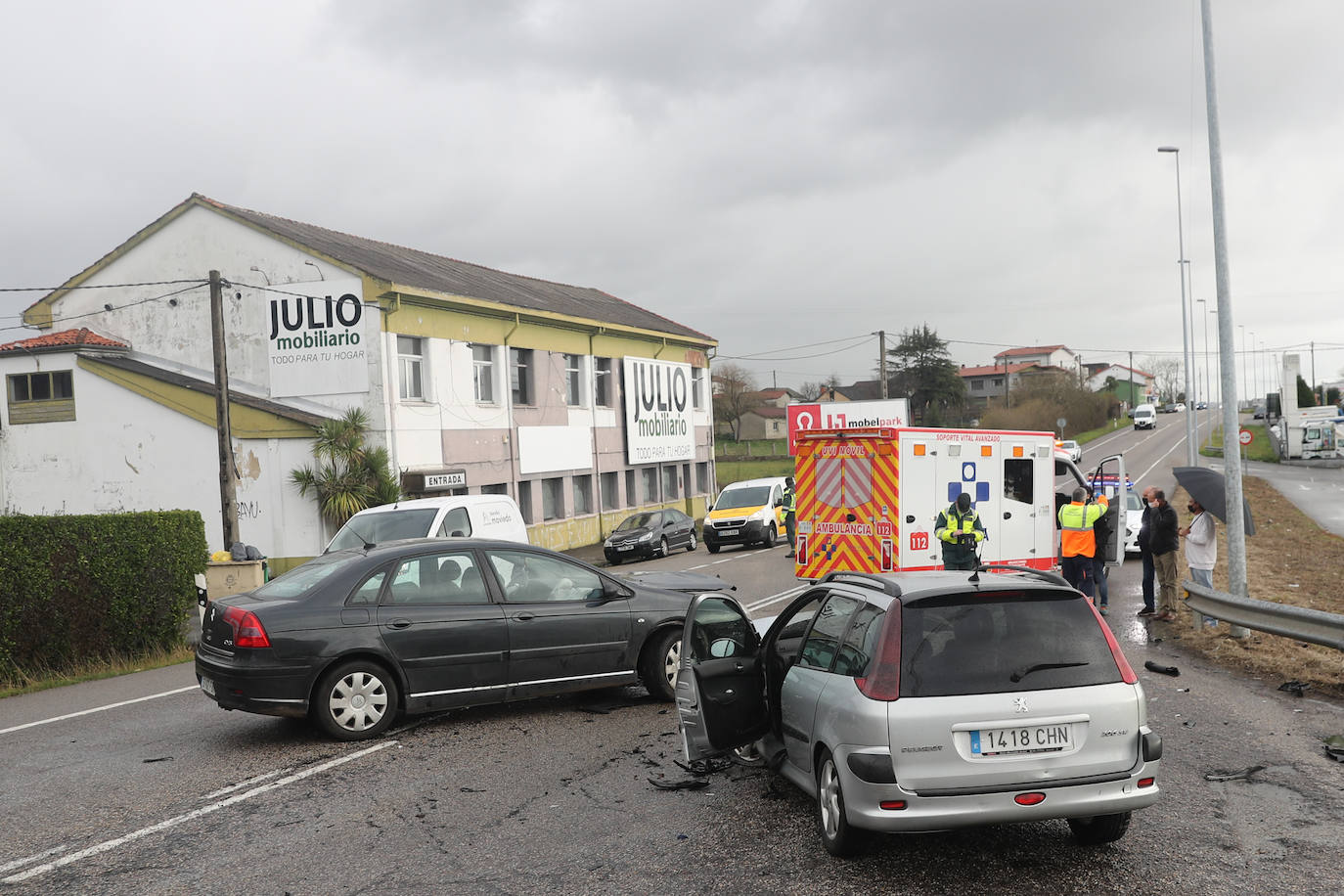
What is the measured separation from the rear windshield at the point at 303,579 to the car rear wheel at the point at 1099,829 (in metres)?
5.50

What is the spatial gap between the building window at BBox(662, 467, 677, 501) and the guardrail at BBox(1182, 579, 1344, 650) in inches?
1192

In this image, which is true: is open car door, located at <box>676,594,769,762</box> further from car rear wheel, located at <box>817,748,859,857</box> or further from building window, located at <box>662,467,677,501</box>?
building window, located at <box>662,467,677,501</box>

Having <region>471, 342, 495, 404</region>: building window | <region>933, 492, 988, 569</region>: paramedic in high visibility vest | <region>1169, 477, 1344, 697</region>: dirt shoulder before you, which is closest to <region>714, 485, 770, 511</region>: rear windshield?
<region>471, 342, 495, 404</region>: building window

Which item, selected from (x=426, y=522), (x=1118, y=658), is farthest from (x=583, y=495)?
(x=1118, y=658)

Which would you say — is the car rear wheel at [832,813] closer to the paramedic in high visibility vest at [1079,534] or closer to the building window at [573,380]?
the paramedic in high visibility vest at [1079,534]

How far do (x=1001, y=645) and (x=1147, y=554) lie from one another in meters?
9.78

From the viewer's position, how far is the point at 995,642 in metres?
5.15

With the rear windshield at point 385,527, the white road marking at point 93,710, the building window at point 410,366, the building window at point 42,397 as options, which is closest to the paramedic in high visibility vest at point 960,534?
the rear windshield at point 385,527

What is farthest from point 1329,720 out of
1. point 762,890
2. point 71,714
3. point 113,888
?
point 71,714

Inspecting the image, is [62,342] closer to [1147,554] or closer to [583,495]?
[583,495]

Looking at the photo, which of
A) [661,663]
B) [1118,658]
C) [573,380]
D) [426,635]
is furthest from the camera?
[573,380]

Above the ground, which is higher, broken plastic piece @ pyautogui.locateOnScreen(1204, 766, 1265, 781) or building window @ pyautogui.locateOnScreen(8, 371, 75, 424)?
building window @ pyautogui.locateOnScreen(8, 371, 75, 424)

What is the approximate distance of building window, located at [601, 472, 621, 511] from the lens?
37.5 metres

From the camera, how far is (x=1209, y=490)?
482 inches
